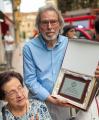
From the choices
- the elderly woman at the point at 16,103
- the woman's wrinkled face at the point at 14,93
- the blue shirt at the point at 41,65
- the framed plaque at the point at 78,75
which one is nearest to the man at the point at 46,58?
the blue shirt at the point at 41,65

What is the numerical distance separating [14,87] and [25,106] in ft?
0.57

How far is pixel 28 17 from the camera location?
54969mm

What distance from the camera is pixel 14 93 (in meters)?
3.24

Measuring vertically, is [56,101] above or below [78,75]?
below

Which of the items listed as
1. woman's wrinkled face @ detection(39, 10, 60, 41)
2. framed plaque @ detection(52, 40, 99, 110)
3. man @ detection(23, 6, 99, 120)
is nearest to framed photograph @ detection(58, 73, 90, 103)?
framed plaque @ detection(52, 40, 99, 110)

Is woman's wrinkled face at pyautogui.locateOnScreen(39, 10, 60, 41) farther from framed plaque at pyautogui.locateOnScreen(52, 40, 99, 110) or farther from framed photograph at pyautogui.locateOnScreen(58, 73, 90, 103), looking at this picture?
framed photograph at pyautogui.locateOnScreen(58, 73, 90, 103)

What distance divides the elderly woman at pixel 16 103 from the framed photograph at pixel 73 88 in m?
0.25

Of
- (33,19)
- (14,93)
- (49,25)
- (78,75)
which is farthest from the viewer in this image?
(33,19)

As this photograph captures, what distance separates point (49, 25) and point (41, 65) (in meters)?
0.35

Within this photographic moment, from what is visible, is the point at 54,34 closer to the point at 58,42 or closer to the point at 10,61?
the point at 58,42

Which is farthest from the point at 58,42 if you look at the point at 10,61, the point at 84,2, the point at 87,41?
the point at 84,2

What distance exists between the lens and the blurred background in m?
15.7

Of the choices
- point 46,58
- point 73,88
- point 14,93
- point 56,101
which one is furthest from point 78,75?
point 14,93

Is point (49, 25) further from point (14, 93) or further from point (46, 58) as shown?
point (14, 93)
